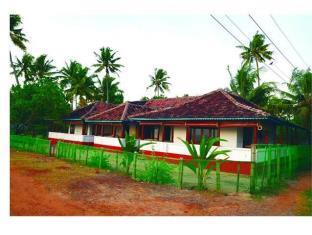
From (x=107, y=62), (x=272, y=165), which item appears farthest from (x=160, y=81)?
(x=272, y=165)

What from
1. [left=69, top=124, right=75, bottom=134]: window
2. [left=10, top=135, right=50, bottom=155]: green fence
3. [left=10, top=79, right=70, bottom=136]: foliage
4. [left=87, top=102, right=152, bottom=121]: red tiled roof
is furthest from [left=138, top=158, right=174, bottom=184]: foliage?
[left=69, top=124, right=75, bottom=134]: window

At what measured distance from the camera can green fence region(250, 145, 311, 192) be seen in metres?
10.7

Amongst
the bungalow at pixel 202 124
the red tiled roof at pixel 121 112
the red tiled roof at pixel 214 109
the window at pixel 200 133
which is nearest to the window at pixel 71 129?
the red tiled roof at pixel 121 112

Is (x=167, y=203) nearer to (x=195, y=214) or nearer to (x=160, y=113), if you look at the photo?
(x=195, y=214)

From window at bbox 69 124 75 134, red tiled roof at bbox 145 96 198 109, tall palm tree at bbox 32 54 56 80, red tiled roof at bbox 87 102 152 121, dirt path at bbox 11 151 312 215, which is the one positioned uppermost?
tall palm tree at bbox 32 54 56 80

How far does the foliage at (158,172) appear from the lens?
11125mm

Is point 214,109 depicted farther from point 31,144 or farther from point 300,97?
point 31,144

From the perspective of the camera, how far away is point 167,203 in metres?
8.68

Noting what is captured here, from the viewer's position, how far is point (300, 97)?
73.7 ft

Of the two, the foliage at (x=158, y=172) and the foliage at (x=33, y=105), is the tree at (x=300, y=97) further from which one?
the foliage at (x=33, y=105)

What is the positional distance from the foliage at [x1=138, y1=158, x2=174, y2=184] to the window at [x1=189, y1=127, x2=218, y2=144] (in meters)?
7.56

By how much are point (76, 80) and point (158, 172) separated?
96.3 ft

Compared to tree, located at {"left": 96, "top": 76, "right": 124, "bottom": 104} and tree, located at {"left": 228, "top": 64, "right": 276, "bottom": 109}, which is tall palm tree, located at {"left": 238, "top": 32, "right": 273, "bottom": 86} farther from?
tree, located at {"left": 96, "top": 76, "right": 124, "bottom": 104}

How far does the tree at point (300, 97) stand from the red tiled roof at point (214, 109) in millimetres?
5119
